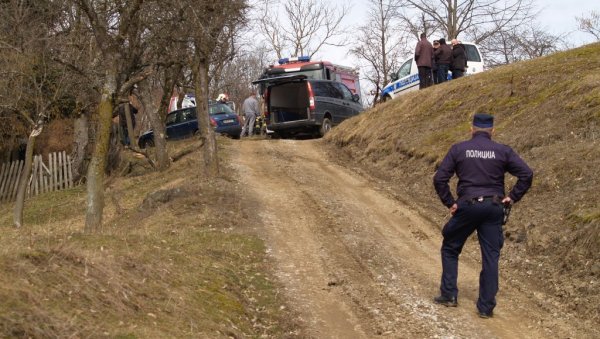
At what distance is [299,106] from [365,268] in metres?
14.1

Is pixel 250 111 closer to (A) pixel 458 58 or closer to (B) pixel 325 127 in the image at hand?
(B) pixel 325 127

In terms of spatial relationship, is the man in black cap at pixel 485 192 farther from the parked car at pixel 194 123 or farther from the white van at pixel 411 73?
the parked car at pixel 194 123

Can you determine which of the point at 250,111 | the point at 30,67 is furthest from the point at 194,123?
the point at 30,67

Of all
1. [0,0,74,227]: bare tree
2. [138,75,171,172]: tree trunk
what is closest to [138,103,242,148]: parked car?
[138,75,171,172]: tree trunk

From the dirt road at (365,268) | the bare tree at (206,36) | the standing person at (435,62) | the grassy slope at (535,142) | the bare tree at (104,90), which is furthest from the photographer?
the standing person at (435,62)

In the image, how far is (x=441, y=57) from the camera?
20078mm

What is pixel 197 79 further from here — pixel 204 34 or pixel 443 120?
pixel 443 120

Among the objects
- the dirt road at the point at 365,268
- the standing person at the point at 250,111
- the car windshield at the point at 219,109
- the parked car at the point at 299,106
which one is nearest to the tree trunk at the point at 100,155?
the dirt road at the point at 365,268

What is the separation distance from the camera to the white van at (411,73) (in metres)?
22.0

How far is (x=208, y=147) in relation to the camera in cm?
1399

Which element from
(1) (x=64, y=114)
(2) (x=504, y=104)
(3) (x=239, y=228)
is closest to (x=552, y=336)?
(3) (x=239, y=228)

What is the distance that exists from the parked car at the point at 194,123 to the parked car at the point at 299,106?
A: 3.10 metres

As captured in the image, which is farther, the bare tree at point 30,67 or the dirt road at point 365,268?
the bare tree at point 30,67

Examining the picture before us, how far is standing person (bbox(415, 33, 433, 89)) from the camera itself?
20.0 meters
